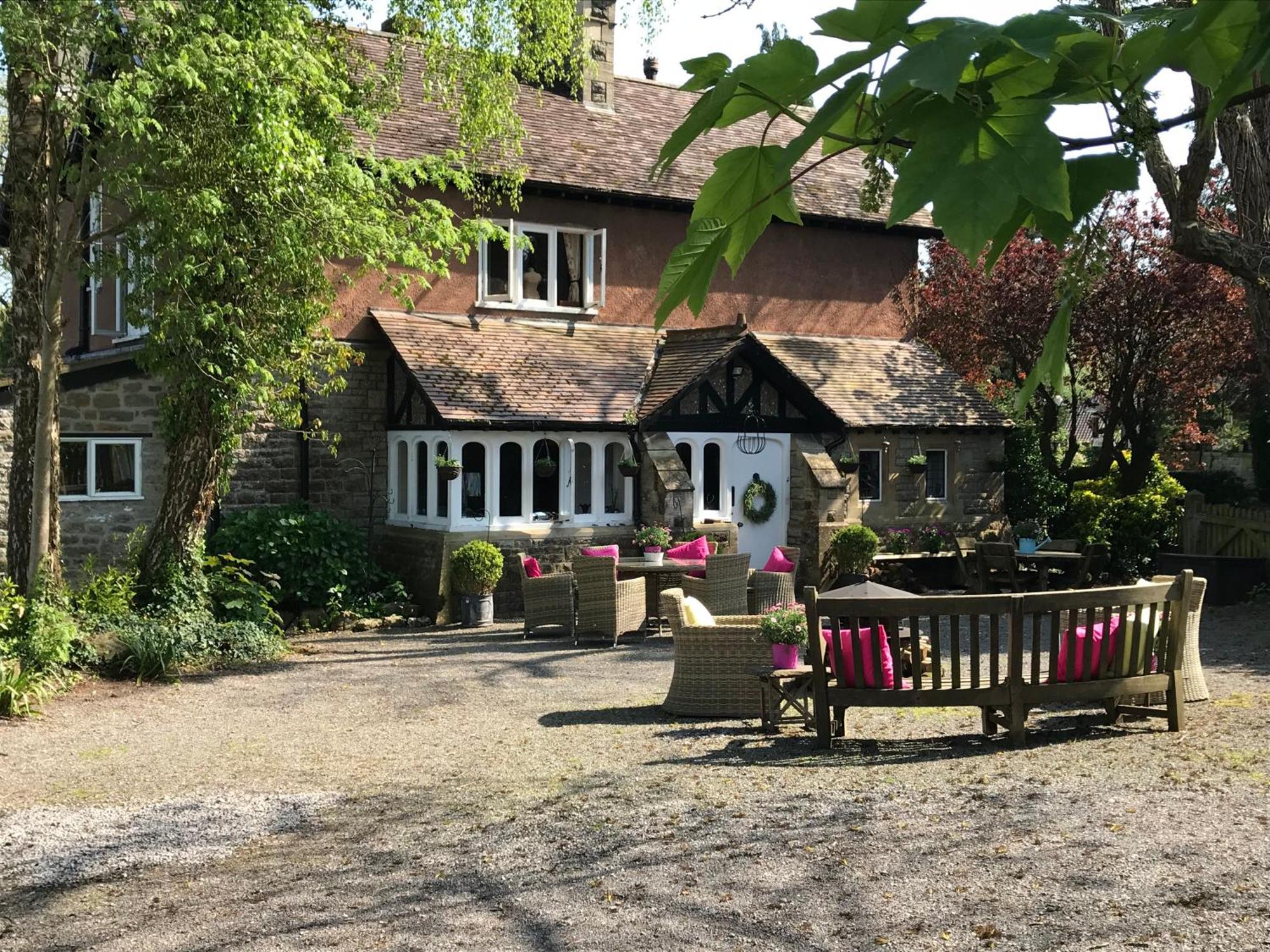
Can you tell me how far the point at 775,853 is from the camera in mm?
6152

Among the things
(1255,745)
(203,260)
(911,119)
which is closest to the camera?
(911,119)

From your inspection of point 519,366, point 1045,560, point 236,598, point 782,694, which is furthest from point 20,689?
point 1045,560

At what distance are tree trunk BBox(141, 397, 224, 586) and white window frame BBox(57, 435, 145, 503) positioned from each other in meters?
3.75

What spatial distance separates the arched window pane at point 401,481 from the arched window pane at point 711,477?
4.71 metres

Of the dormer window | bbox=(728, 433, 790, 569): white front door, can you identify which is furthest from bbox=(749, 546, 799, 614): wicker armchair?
the dormer window

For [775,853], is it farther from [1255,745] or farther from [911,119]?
[911,119]

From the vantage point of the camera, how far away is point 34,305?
1300 centimetres

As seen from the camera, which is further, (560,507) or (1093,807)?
(560,507)

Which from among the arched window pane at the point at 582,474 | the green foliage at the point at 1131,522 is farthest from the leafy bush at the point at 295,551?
the green foliage at the point at 1131,522

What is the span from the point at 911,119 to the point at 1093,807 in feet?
19.4

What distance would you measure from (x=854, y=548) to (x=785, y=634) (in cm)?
1128

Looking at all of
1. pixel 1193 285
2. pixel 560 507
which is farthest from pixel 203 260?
pixel 1193 285

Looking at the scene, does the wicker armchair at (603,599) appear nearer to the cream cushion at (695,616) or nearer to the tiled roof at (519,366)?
the tiled roof at (519,366)

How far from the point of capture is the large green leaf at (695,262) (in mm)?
1691
